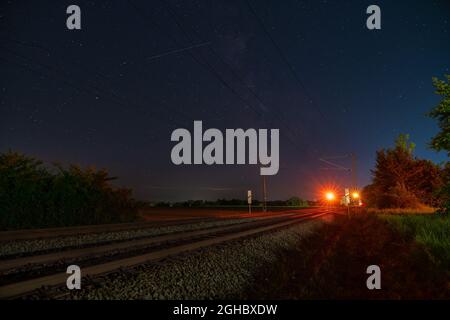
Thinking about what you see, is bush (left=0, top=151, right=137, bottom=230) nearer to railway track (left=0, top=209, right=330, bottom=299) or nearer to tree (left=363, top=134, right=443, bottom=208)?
railway track (left=0, top=209, right=330, bottom=299)

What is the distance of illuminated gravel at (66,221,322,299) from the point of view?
549cm

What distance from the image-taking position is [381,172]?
134ft

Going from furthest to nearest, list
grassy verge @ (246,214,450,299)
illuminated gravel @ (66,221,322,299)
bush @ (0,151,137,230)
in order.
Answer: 1. bush @ (0,151,137,230)
2. grassy verge @ (246,214,450,299)
3. illuminated gravel @ (66,221,322,299)

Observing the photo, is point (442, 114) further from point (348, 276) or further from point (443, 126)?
point (348, 276)

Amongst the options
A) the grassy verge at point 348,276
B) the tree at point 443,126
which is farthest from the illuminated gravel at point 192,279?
the tree at point 443,126

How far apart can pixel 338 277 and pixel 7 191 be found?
16429 mm

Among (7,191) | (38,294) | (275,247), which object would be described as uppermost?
(7,191)

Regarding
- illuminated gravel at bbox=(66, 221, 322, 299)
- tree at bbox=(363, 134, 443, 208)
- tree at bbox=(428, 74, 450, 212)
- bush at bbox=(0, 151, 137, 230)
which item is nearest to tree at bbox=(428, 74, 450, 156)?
tree at bbox=(428, 74, 450, 212)

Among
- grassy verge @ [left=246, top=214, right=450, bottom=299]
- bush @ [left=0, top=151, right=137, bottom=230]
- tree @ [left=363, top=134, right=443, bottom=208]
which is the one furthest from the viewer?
tree @ [left=363, top=134, right=443, bottom=208]

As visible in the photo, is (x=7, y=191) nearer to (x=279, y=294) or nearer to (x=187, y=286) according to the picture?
(x=187, y=286)

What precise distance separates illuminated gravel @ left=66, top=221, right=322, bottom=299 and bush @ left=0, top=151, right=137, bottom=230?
460 inches

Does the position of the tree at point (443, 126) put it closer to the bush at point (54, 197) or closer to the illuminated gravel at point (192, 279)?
the illuminated gravel at point (192, 279)

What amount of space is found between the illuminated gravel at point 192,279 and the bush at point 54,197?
11685 millimetres
